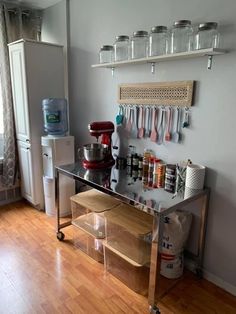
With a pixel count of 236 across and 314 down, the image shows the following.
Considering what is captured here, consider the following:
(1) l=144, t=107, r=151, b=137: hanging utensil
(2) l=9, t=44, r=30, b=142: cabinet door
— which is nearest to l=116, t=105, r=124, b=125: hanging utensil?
(1) l=144, t=107, r=151, b=137: hanging utensil

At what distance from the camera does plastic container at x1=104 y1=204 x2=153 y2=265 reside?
1.73 meters

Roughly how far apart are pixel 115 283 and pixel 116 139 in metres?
1.25

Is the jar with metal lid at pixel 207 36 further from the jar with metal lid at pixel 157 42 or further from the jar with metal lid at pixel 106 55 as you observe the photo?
the jar with metal lid at pixel 106 55

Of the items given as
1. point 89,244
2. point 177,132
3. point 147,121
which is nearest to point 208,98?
point 177,132

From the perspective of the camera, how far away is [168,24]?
185 centimetres

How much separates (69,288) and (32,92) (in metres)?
1.90

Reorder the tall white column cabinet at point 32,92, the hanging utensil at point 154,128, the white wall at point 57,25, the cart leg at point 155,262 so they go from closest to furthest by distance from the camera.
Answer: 1. the cart leg at point 155,262
2. the hanging utensil at point 154,128
3. the tall white column cabinet at point 32,92
4. the white wall at point 57,25

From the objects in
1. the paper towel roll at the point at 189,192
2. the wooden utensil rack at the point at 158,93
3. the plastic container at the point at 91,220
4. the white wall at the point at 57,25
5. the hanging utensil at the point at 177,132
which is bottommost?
the plastic container at the point at 91,220

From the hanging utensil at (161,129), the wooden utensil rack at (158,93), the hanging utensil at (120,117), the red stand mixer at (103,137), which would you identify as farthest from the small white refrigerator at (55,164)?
the hanging utensil at (161,129)

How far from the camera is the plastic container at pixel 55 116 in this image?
2.63 metres

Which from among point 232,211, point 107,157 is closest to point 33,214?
point 107,157

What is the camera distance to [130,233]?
5.76ft

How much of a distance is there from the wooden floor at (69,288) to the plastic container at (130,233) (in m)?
0.27

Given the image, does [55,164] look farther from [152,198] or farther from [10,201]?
[152,198]
